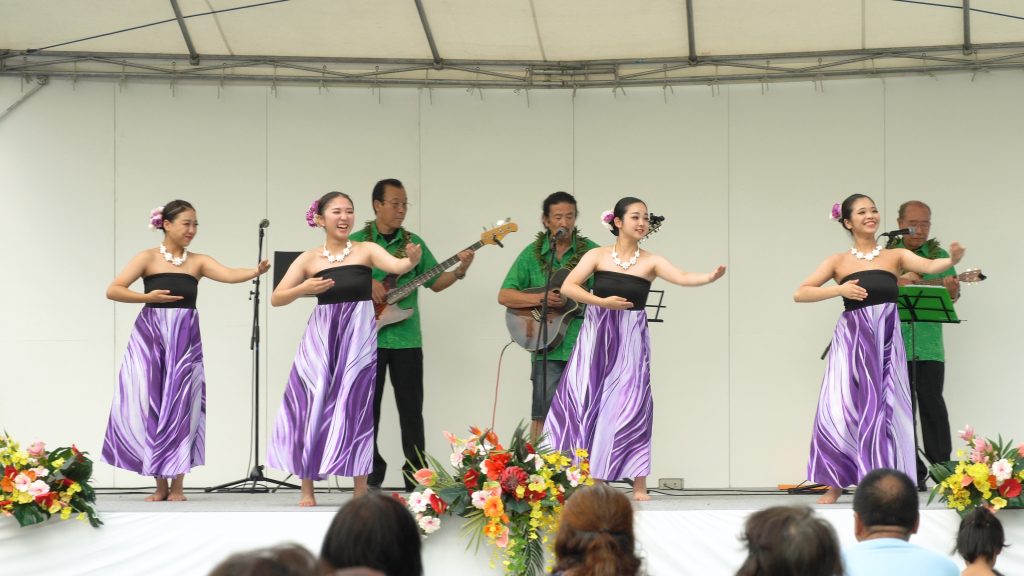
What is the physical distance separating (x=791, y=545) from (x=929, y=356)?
512 cm

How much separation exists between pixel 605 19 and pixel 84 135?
144 inches

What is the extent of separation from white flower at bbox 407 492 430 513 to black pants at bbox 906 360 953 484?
3.36 m

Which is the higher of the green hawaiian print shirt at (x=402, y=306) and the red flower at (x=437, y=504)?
the green hawaiian print shirt at (x=402, y=306)

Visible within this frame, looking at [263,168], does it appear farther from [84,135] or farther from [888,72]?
[888,72]

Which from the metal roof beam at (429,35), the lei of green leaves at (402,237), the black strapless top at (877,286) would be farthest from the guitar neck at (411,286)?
the black strapless top at (877,286)

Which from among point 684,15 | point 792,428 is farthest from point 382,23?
point 792,428

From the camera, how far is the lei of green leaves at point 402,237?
7.43 meters

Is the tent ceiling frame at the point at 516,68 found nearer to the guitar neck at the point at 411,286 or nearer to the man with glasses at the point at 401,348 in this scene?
the man with glasses at the point at 401,348

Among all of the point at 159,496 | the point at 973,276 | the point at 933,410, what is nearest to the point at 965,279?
the point at 973,276

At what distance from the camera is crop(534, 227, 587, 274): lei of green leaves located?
287 inches

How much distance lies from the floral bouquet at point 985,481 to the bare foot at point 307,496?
2957 millimetres

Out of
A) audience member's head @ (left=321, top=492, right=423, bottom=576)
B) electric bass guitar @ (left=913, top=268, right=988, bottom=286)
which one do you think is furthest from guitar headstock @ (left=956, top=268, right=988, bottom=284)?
audience member's head @ (left=321, top=492, right=423, bottom=576)

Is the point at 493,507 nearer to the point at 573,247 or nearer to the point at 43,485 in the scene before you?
the point at 43,485

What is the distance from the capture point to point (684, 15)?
24.3ft
